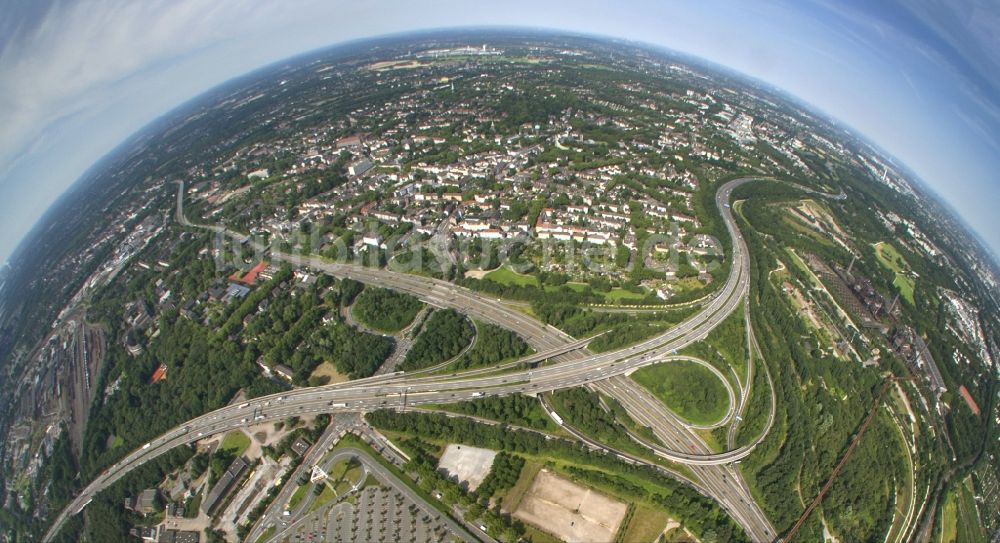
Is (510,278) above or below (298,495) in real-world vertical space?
above

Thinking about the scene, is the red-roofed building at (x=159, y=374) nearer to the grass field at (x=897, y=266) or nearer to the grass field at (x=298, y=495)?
the grass field at (x=298, y=495)

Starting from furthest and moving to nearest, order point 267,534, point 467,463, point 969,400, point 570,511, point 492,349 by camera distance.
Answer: point 969,400
point 492,349
point 467,463
point 570,511
point 267,534

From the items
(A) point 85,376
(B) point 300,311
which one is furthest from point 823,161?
(A) point 85,376

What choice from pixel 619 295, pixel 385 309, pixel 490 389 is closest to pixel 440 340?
pixel 490 389

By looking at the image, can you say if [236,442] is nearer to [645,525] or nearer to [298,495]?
[298,495]

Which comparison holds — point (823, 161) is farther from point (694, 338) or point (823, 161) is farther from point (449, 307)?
point (449, 307)

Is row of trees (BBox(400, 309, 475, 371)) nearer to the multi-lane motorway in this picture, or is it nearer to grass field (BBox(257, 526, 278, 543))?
the multi-lane motorway
